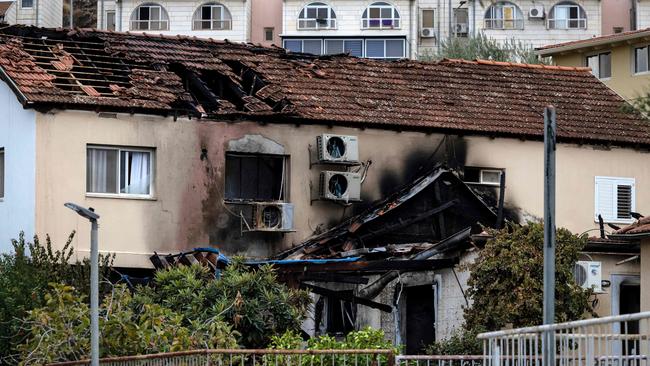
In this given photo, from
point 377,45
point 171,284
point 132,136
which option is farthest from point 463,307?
point 377,45

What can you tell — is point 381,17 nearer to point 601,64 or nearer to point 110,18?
point 110,18

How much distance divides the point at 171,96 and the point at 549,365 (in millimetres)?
20764

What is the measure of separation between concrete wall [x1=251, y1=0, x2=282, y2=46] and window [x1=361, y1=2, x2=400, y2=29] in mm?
5274

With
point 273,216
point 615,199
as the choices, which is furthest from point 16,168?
point 615,199

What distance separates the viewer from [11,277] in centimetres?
2814

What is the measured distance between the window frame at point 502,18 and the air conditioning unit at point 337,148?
59572 mm

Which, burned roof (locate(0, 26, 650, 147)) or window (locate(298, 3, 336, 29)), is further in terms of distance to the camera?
window (locate(298, 3, 336, 29))

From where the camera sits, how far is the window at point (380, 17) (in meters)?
90.8

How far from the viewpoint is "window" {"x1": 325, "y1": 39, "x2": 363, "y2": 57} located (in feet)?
292

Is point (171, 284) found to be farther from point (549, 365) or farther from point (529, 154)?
point (549, 365)

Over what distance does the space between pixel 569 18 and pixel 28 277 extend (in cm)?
6918

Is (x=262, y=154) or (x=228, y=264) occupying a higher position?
(x=262, y=154)

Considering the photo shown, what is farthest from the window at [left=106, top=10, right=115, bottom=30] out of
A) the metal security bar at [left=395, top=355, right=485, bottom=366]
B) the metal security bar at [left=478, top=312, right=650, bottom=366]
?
the metal security bar at [left=478, top=312, right=650, bottom=366]

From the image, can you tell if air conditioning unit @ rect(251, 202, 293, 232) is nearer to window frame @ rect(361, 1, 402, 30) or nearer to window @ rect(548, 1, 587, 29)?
window frame @ rect(361, 1, 402, 30)
